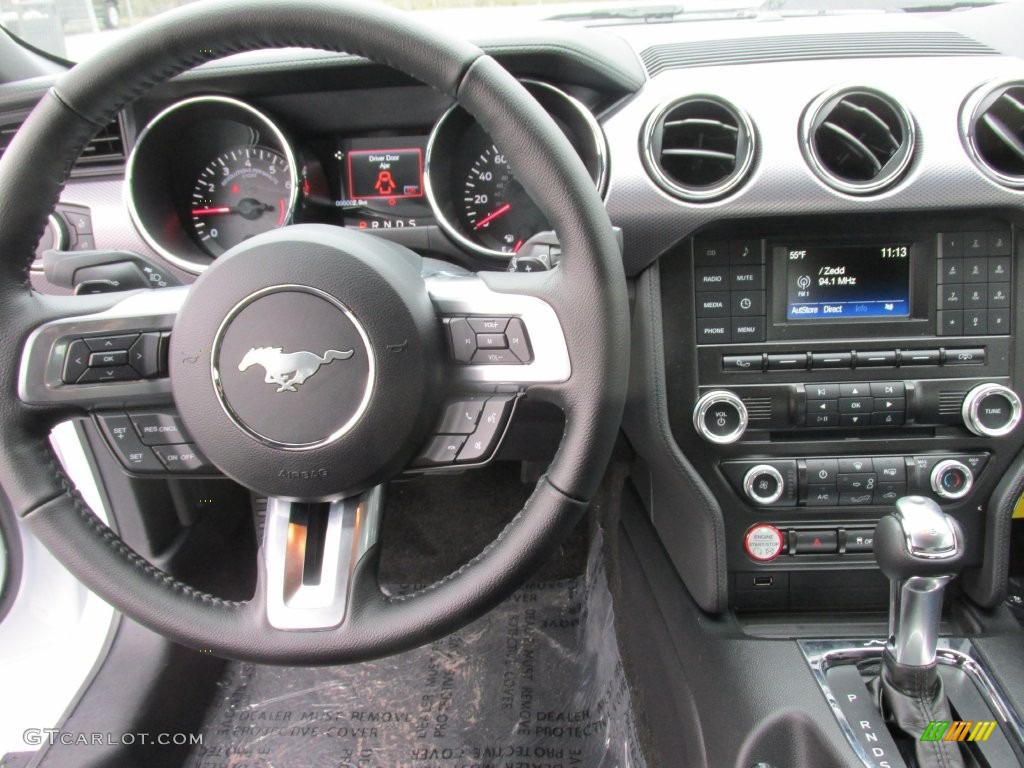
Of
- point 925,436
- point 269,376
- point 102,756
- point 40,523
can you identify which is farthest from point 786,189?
point 102,756

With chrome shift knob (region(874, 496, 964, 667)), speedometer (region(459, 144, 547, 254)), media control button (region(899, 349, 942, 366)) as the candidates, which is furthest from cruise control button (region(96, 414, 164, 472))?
media control button (region(899, 349, 942, 366))

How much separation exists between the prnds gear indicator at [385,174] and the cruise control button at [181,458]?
2.29 ft

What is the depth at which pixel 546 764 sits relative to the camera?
1.62 meters

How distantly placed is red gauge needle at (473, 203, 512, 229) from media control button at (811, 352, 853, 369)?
601 millimetres

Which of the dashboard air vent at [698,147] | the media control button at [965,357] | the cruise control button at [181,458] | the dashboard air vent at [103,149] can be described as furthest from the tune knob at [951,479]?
the dashboard air vent at [103,149]

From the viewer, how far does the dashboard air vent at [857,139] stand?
1257 millimetres

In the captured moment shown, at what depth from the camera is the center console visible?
1327 mm

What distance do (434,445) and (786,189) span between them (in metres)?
0.72

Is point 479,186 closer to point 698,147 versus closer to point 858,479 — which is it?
point 698,147

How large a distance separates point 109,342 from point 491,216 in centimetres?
73

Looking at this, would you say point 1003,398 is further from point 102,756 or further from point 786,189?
point 102,756

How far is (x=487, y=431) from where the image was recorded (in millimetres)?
943

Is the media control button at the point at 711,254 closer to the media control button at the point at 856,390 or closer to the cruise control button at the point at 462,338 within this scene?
the media control button at the point at 856,390

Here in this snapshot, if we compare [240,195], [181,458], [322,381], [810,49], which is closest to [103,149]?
[240,195]
